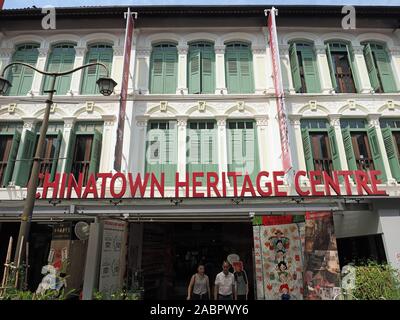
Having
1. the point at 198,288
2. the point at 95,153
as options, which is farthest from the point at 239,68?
the point at 198,288

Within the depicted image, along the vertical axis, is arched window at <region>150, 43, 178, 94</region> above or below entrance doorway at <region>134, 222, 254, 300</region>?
above

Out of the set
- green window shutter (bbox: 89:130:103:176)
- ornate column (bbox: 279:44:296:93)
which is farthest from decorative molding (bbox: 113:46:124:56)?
ornate column (bbox: 279:44:296:93)

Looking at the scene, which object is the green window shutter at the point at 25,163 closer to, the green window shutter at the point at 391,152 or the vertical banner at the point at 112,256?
the vertical banner at the point at 112,256

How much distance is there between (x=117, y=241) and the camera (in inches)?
334

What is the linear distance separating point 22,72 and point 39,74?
0.73 meters

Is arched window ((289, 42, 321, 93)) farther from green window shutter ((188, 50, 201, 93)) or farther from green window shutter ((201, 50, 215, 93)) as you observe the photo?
green window shutter ((188, 50, 201, 93))

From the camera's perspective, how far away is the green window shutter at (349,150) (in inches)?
399

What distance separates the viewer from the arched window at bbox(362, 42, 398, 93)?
11.2 metres

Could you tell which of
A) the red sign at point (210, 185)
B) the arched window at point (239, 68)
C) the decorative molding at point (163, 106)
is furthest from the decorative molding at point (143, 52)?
the red sign at point (210, 185)

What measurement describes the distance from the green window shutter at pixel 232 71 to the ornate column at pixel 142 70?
3038mm

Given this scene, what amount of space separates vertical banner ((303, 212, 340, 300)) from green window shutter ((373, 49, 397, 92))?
21.5ft

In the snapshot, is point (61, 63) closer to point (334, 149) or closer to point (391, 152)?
point (334, 149)

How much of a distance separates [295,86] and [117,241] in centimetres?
816

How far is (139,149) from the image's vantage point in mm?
10523
